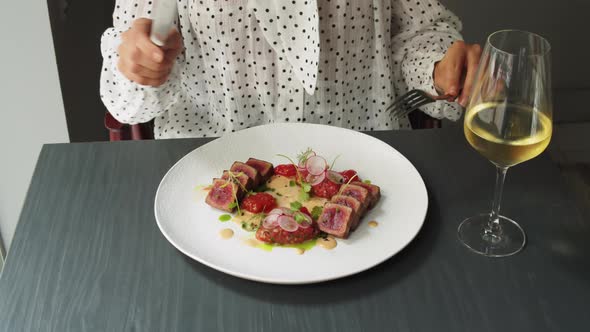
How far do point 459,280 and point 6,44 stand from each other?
1.29 meters

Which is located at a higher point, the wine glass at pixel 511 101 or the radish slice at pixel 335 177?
the wine glass at pixel 511 101

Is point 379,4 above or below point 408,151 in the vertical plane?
above

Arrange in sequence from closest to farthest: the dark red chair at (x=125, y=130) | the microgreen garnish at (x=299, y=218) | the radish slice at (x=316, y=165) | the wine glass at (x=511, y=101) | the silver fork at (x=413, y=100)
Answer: the wine glass at (x=511, y=101), the microgreen garnish at (x=299, y=218), the radish slice at (x=316, y=165), the silver fork at (x=413, y=100), the dark red chair at (x=125, y=130)

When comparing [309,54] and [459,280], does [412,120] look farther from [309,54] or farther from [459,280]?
[459,280]

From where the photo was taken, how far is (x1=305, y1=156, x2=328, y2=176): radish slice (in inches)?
39.6

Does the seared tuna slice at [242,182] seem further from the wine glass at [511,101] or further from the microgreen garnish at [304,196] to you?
the wine glass at [511,101]

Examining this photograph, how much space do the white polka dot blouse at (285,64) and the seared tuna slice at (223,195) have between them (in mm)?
368

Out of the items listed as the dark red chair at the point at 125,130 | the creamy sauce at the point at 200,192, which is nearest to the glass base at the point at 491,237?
the creamy sauce at the point at 200,192

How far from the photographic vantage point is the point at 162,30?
1.00 meters

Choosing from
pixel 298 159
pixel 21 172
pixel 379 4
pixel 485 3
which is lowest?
pixel 21 172

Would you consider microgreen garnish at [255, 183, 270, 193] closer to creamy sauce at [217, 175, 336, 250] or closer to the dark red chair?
creamy sauce at [217, 175, 336, 250]

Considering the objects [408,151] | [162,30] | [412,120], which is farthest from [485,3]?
[162,30]

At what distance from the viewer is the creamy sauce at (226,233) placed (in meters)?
0.92

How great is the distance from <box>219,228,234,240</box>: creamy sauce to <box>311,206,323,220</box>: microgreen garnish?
0.37ft
